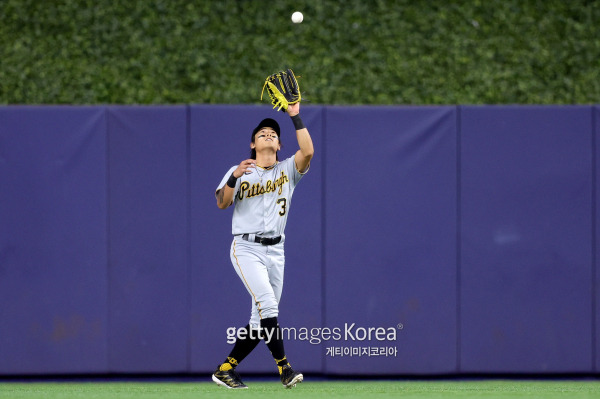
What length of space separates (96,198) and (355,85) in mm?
2433

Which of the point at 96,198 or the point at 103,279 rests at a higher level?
the point at 96,198

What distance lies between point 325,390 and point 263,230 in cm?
→ 106

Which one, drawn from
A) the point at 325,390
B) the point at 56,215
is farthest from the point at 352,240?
the point at 56,215

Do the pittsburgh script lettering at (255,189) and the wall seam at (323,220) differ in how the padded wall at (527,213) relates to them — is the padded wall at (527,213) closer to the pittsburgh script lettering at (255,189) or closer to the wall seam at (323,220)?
the wall seam at (323,220)

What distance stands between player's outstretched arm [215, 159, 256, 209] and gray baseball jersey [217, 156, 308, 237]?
55mm

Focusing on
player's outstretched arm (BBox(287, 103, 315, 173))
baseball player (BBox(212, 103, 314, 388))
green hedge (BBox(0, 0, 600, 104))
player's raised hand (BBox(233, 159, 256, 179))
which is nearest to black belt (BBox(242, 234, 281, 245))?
baseball player (BBox(212, 103, 314, 388))

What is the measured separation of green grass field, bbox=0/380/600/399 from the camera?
491 centimetres

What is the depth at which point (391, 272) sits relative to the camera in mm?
6102

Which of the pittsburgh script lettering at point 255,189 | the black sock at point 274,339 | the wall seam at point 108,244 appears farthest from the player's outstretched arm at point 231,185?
the wall seam at point 108,244

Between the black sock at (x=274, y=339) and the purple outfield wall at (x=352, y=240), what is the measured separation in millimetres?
1078

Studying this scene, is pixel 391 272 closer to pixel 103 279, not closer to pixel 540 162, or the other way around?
pixel 540 162

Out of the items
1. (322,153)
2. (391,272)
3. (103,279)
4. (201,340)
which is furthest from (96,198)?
(391,272)

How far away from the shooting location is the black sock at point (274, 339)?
498cm

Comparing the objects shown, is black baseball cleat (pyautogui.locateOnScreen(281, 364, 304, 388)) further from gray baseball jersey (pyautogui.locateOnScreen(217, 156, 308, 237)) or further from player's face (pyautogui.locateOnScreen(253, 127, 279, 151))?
player's face (pyautogui.locateOnScreen(253, 127, 279, 151))
